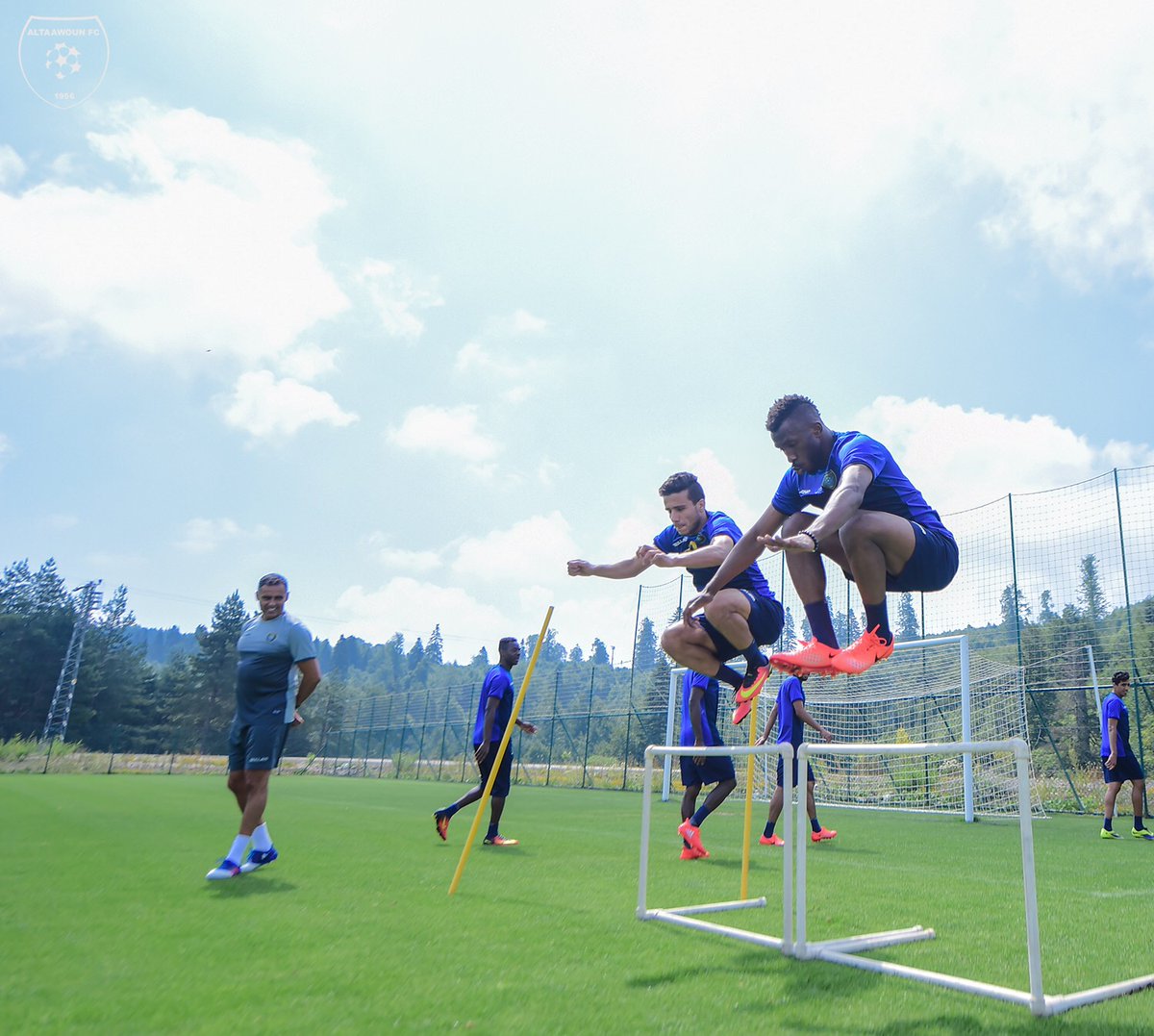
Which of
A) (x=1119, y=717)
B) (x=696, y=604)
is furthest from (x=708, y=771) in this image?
(x=1119, y=717)

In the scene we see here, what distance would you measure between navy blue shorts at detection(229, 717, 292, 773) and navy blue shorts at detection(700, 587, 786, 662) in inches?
135

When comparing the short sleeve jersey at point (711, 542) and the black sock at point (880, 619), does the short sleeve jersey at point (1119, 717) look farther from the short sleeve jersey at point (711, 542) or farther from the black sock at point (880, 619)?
the black sock at point (880, 619)

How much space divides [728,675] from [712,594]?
740mm

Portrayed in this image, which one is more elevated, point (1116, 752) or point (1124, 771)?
point (1116, 752)

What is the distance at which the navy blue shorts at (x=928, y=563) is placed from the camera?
3.67 m

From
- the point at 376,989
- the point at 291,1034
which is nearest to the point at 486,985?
the point at 376,989

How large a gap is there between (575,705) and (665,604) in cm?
751

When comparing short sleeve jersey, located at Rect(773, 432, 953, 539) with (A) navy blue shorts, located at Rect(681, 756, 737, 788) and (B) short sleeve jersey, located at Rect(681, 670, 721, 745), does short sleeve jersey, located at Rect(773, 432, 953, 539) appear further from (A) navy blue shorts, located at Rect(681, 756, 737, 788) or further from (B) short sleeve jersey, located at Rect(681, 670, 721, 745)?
(A) navy blue shorts, located at Rect(681, 756, 737, 788)

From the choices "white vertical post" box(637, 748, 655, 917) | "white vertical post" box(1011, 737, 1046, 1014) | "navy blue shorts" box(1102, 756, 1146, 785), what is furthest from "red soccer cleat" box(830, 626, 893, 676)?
"navy blue shorts" box(1102, 756, 1146, 785)

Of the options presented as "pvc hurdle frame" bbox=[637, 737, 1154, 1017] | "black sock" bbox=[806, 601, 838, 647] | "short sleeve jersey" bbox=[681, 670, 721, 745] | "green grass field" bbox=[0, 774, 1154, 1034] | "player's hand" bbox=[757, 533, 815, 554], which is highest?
"player's hand" bbox=[757, 533, 815, 554]

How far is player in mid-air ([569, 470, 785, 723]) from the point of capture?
13.9 ft

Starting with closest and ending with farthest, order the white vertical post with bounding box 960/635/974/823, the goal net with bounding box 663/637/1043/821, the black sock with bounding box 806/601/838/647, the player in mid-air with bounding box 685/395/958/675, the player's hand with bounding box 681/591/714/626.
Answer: the player in mid-air with bounding box 685/395/958/675 < the black sock with bounding box 806/601/838/647 < the player's hand with bounding box 681/591/714/626 < the white vertical post with bounding box 960/635/974/823 < the goal net with bounding box 663/637/1043/821

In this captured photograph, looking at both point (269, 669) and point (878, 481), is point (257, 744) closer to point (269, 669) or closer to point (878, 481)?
point (269, 669)

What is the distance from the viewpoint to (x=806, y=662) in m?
3.70
